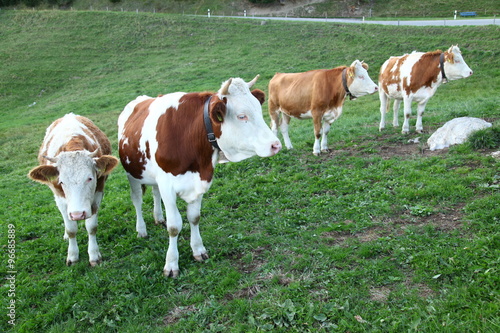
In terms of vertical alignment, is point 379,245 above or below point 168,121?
below

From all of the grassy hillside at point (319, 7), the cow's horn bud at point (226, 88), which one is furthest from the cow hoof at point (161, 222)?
the grassy hillside at point (319, 7)

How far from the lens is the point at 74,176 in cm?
483

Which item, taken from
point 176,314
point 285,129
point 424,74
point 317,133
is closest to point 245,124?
point 176,314

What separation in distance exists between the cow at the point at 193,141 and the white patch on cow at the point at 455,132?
5781 millimetres

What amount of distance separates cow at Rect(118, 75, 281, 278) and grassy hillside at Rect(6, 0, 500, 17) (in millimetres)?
41419

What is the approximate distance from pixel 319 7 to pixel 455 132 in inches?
1695

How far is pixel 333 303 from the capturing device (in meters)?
4.16

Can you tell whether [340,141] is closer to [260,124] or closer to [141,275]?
[260,124]

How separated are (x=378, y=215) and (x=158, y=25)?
39.1 m

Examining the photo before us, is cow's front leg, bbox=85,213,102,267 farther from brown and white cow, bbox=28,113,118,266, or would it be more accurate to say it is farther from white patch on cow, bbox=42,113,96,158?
white patch on cow, bbox=42,113,96,158

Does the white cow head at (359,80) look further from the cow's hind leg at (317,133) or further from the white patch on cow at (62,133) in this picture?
the white patch on cow at (62,133)

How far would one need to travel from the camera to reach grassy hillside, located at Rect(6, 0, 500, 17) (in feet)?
130

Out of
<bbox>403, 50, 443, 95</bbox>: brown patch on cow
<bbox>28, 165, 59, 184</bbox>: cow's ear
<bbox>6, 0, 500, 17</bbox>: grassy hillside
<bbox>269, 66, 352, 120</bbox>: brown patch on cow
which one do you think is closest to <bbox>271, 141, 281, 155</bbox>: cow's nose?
<bbox>28, 165, 59, 184</bbox>: cow's ear

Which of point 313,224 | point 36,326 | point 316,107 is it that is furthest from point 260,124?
point 316,107
